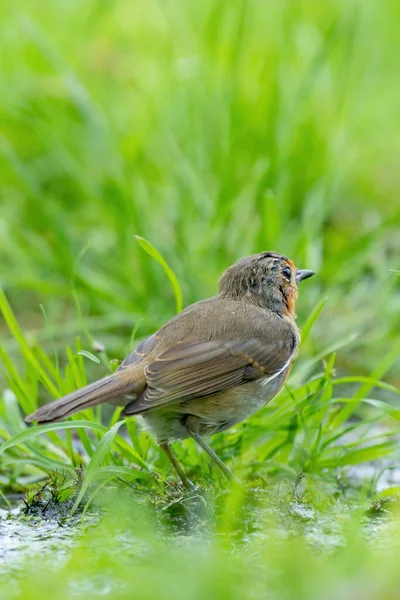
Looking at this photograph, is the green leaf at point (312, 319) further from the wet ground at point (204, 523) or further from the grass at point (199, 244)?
the wet ground at point (204, 523)

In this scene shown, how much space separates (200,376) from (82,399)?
0.50 m

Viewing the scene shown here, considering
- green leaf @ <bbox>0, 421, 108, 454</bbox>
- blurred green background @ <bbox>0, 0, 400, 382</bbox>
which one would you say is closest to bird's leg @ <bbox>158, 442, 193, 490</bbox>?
green leaf @ <bbox>0, 421, 108, 454</bbox>

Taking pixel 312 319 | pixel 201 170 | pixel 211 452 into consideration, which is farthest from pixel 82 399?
pixel 201 170

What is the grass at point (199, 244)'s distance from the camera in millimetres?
3688

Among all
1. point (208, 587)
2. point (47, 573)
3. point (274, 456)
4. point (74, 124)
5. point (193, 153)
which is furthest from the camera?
point (74, 124)

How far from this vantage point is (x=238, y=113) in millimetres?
6625

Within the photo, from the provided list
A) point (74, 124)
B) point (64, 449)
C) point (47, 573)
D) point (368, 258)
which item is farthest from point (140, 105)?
point (47, 573)

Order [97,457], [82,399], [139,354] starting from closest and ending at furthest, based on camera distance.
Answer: [97,457], [82,399], [139,354]

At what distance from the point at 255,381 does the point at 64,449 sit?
85 centimetres

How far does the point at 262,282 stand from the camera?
4727 millimetres

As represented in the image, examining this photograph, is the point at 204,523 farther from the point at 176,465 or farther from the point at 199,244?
the point at 199,244

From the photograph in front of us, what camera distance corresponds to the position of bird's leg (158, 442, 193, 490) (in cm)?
402

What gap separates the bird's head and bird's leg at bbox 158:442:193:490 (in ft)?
2.70

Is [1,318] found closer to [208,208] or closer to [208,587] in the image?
[208,208]
